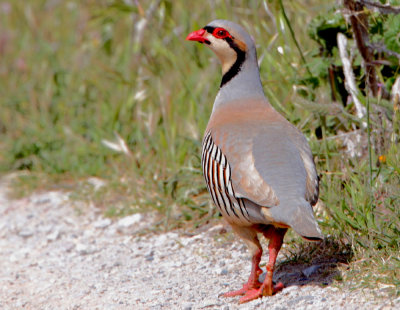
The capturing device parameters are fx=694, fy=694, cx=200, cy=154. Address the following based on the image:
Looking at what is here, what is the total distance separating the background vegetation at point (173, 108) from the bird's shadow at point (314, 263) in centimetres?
6

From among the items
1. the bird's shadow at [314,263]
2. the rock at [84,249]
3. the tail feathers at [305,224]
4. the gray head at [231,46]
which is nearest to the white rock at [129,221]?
the rock at [84,249]

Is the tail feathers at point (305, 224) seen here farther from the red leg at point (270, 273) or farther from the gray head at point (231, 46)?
the gray head at point (231, 46)

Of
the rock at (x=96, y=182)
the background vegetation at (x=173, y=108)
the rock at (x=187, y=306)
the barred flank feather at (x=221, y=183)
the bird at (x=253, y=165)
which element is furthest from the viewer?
the rock at (x=96, y=182)

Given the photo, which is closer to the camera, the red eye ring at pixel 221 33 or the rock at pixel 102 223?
the red eye ring at pixel 221 33

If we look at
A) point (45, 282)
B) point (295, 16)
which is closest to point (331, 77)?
point (295, 16)

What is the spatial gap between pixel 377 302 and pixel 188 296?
1.09 m

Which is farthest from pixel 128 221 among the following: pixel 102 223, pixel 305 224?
pixel 305 224

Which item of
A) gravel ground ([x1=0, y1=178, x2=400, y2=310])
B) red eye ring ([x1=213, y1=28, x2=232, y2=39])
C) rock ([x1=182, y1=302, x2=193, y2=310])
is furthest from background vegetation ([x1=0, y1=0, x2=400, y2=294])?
rock ([x1=182, y1=302, x2=193, y2=310])

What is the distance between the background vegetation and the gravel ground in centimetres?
20

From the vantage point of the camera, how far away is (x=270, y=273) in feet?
12.3

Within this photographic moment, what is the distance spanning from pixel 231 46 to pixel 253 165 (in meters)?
0.91

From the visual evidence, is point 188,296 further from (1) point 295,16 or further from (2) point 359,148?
(1) point 295,16

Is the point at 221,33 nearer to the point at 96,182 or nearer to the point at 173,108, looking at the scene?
the point at 173,108

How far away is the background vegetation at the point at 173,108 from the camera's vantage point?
14.1 feet
